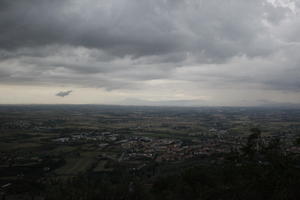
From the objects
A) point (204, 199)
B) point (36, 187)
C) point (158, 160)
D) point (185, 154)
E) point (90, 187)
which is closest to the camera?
point (204, 199)

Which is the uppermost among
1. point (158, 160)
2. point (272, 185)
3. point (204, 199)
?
point (272, 185)

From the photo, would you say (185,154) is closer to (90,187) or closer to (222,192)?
(90,187)

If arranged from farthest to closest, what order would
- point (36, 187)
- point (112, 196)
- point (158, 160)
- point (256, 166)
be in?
1. point (158, 160)
2. point (36, 187)
3. point (112, 196)
4. point (256, 166)

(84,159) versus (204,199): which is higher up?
(204,199)

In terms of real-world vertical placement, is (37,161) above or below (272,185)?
below

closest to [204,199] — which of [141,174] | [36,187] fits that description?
[141,174]

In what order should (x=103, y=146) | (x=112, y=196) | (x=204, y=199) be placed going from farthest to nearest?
(x=103, y=146), (x=112, y=196), (x=204, y=199)

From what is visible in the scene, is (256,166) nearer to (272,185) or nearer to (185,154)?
(272,185)

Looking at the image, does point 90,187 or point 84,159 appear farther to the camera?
point 84,159

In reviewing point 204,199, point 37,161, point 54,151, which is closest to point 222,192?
point 204,199
